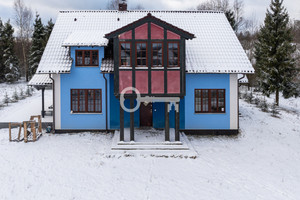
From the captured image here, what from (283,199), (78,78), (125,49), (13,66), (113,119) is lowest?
(283,199)

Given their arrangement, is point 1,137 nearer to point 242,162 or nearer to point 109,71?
point 109,71

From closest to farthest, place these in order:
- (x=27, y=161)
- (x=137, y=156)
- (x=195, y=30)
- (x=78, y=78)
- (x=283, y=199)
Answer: (x=283, y=199) < (x=27, y=161) < (x=137, y=156) < (x=78, y=78) < (x=195, y=30)

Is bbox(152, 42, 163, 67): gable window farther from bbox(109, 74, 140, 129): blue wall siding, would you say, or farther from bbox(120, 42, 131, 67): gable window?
bbox(109, 74, 140, 129): blue wall siding

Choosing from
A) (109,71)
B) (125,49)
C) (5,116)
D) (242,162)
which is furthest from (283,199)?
(5,116)

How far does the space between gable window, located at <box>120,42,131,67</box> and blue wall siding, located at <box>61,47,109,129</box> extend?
256cm

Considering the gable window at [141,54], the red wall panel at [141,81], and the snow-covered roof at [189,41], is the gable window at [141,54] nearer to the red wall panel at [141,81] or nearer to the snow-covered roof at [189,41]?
the red wall panel at [141,81]

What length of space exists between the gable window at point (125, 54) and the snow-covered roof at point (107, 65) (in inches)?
65.9

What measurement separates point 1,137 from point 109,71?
7475 mm

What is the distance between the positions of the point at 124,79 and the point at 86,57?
3.76 m

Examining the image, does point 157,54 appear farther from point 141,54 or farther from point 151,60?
point 141,54

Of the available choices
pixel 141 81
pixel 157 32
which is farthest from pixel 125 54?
pixel 157 32

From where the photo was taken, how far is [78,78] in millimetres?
12938

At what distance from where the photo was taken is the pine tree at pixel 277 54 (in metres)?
21.1

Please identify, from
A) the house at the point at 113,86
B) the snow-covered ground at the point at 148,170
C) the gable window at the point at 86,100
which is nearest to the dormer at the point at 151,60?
the house at the point at 113,86
